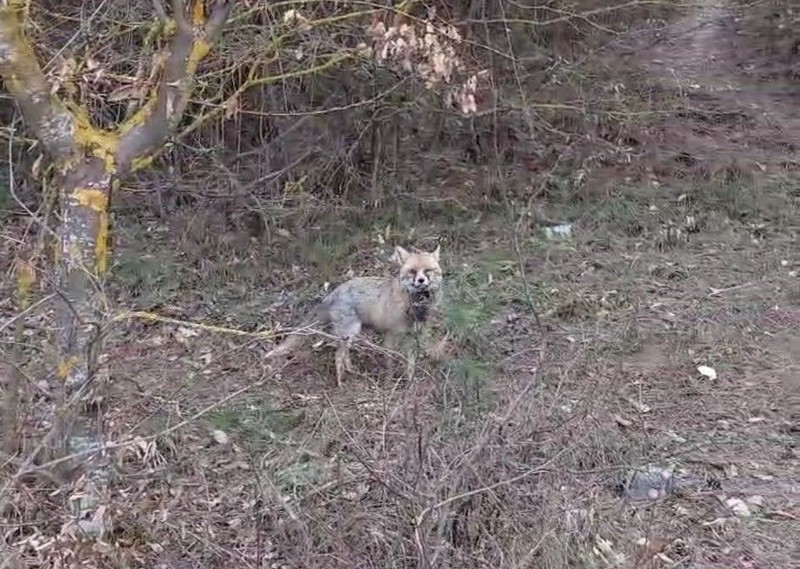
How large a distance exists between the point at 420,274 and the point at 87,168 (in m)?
3.11

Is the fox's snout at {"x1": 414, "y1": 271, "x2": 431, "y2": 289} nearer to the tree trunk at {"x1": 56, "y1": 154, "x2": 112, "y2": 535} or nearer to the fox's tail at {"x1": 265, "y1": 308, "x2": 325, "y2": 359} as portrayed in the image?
the fox's tail at {"x1": 265, "y1": 308, "x2": 325, "y2": 359}

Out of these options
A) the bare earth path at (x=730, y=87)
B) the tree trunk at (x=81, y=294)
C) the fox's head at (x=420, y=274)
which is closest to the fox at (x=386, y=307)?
the fox's head at (x=420, y=274)

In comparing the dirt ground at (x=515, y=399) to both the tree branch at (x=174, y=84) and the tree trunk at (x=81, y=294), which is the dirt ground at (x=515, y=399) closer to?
the tree trunk at (x=81, y=294)

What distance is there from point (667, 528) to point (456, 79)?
5057 mm

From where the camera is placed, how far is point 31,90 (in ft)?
15.6

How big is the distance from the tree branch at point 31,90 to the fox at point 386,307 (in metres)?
3.00

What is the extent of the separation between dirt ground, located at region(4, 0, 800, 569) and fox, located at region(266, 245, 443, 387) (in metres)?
0.21

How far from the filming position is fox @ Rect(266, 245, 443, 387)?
7574 millimetres

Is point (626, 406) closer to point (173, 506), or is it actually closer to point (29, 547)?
point (173, 506)

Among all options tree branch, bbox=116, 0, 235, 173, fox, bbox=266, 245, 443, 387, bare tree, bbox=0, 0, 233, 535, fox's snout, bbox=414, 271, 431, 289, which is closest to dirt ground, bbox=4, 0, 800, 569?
fox, bbox=266, 245, 443, 387

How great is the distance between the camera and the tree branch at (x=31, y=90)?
4.61 meters

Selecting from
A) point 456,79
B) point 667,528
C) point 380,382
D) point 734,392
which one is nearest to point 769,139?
point 456,79

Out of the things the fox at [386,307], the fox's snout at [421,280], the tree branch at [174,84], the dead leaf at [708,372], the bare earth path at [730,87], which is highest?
the tree branch at [174,84]

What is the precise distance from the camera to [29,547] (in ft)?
15.0
